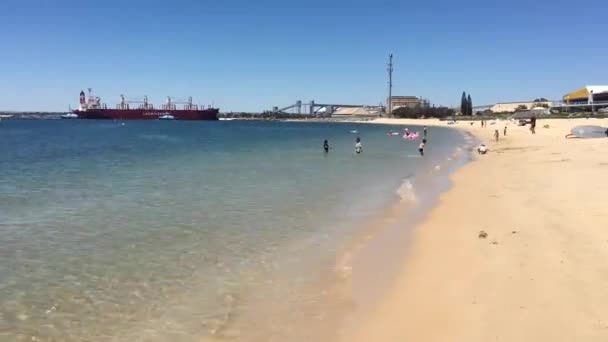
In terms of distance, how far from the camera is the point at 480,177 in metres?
20.9

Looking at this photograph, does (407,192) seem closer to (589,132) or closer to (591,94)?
(589,132)

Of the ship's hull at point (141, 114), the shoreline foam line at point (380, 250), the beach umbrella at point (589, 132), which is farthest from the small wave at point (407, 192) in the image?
the ship's hull at point (141, 114)

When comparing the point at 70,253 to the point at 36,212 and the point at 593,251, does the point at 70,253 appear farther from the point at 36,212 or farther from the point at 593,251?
the point at 593,251

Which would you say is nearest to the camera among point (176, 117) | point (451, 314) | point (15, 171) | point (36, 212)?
point (451, 314)

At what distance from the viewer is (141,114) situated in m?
188

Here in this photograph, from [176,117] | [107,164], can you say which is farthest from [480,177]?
[176,117]

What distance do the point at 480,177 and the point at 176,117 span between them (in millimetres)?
182862

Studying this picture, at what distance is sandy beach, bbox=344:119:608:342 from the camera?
5.85 metres

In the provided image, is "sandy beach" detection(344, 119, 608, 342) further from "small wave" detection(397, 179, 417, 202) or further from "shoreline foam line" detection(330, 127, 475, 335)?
"small wave" detection(397, 179, 417, 202)

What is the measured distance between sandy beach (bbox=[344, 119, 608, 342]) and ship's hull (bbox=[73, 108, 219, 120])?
186684mm

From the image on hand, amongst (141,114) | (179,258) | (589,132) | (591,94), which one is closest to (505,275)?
(179,258)

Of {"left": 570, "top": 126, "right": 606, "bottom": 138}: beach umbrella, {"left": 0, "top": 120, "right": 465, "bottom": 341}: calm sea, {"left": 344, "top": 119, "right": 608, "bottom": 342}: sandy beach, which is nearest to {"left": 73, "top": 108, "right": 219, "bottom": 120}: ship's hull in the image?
{"left": 570, "top": 126, "right": 606, "bottom": 138}: beach umbrella

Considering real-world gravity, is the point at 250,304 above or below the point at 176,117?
below

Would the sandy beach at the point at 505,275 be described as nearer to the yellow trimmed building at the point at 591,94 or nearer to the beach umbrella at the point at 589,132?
the beach umbrella at the point at 589,132
